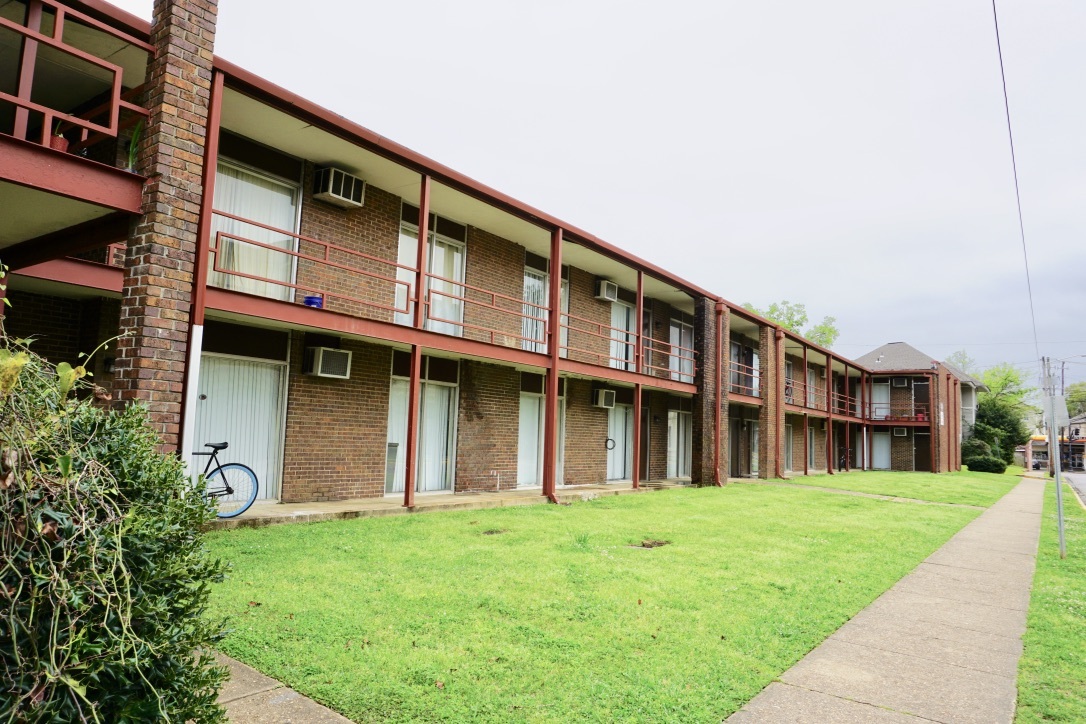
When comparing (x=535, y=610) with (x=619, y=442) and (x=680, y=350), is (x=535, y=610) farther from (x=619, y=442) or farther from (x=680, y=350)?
(x=680, y=350)

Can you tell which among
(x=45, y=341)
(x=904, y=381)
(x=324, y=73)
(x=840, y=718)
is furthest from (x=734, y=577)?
(x=324, y=73)

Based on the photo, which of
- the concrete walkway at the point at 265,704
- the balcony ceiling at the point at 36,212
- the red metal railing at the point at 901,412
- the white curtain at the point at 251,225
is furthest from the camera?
the red metal railing at the point at 901,412

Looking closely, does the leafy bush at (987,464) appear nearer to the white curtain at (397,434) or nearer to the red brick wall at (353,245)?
the white curtain at (397,434)

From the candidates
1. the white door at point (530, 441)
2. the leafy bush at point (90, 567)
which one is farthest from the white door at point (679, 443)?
the leafy bush at point (90, 567)

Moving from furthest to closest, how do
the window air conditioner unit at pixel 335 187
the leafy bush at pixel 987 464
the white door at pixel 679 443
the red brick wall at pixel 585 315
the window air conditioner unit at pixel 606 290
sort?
the leafy bush at pixel 987 464, the white door at pixel 679 443, the window air conditioner unit at pixel 606 290, the red brick wall at pixel 585 315, the window air conditioner unit at pixel 335 187

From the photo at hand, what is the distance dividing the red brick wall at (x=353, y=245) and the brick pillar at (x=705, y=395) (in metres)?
9.24

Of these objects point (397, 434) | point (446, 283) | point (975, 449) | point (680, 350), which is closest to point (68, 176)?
point (397, 434)

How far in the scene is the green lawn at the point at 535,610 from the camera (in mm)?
3395

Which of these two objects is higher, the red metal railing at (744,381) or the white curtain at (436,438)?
the red metal railing at (744,381)

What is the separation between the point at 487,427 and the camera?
13094 millimetres

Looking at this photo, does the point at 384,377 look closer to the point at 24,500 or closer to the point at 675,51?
the point at 24,500

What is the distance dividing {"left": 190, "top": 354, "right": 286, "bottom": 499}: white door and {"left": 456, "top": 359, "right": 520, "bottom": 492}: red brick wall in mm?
3691

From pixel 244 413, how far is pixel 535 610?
20.5ft

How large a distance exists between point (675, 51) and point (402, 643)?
678 inches
